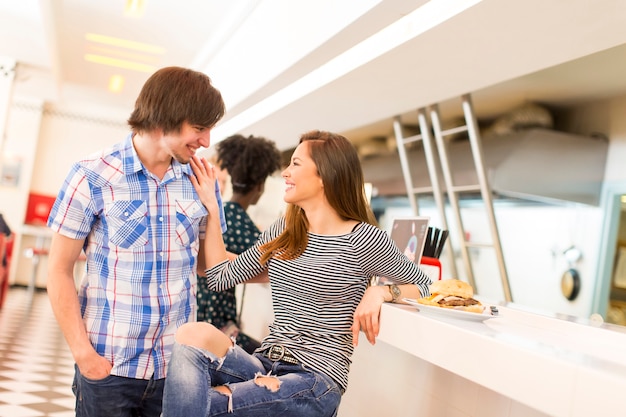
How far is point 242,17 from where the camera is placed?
20.3 feet

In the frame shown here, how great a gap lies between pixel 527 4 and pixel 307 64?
1889mm

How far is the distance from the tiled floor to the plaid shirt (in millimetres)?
2833

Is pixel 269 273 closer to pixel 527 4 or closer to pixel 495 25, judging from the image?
pixel 527 4

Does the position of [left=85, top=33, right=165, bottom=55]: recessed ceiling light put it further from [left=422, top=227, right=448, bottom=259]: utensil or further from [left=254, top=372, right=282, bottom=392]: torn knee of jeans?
[left=254, top=372, right=282, bottom=392]: torn knee of jeans

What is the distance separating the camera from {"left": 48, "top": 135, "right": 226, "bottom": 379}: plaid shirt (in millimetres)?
1583

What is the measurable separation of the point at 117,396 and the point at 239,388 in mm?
286

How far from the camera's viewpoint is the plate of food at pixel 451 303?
183cm

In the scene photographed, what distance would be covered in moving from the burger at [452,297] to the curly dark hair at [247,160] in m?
1.19

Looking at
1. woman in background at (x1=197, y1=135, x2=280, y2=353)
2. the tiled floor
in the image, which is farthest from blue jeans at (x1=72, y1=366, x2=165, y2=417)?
the tiled floor

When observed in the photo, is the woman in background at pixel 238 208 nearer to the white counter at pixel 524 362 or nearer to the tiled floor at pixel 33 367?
the white counter at pixel 524 362

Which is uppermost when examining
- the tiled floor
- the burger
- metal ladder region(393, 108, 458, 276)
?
metal ladder region(393, 108, 458, 276)

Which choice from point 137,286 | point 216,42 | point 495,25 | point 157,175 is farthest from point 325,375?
point 216,42

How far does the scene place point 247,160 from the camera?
3031 millimetres

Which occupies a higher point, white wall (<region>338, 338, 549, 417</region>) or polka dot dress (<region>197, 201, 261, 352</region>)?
polka dot dress (<region>197, 201, 261, 352</region>)
